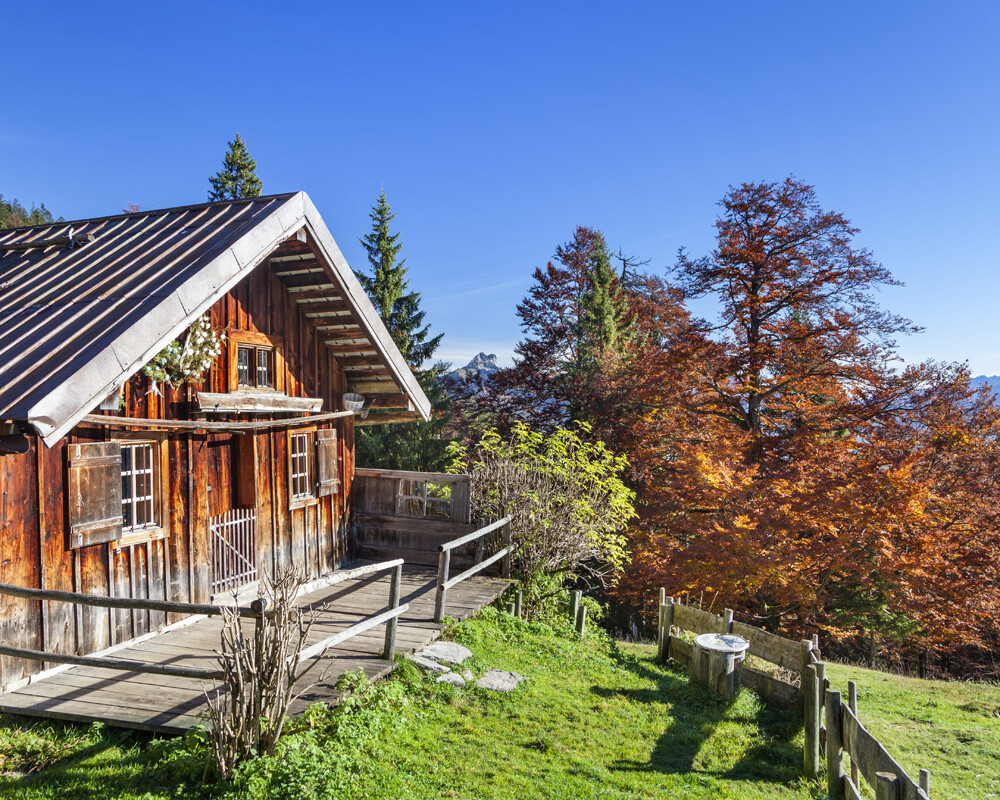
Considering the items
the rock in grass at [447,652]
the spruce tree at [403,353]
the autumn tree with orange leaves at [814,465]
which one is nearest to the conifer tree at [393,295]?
the spruce tree at [403,353]

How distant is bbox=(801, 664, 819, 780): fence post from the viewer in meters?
7.16

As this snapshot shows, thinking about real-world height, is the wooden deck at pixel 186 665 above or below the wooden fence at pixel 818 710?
above

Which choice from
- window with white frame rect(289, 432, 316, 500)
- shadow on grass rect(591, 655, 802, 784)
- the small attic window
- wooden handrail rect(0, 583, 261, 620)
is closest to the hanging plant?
the small attic window

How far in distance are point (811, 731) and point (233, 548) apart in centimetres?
729

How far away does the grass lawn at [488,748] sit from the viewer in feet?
16.6

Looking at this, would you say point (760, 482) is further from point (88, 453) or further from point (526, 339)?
point (88, 453)

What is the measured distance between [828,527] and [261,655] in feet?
43.6

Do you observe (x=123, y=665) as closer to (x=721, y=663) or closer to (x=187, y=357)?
(x=187, y=357)

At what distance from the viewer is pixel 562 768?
628 cm

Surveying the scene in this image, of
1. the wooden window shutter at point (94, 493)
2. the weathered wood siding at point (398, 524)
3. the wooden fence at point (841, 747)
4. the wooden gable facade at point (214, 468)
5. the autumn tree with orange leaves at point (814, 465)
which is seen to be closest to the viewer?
the wooden fence at point (841, 747)

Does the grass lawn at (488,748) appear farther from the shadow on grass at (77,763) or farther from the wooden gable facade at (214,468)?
the wooden gable facade at (214,468)

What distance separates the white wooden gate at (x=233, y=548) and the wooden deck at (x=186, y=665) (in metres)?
0.58

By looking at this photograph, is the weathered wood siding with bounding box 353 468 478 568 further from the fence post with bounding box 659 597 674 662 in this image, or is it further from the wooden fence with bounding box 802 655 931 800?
the wooden fence with bounding box 802 655 931 800

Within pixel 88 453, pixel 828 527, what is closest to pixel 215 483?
pixel 88 453
